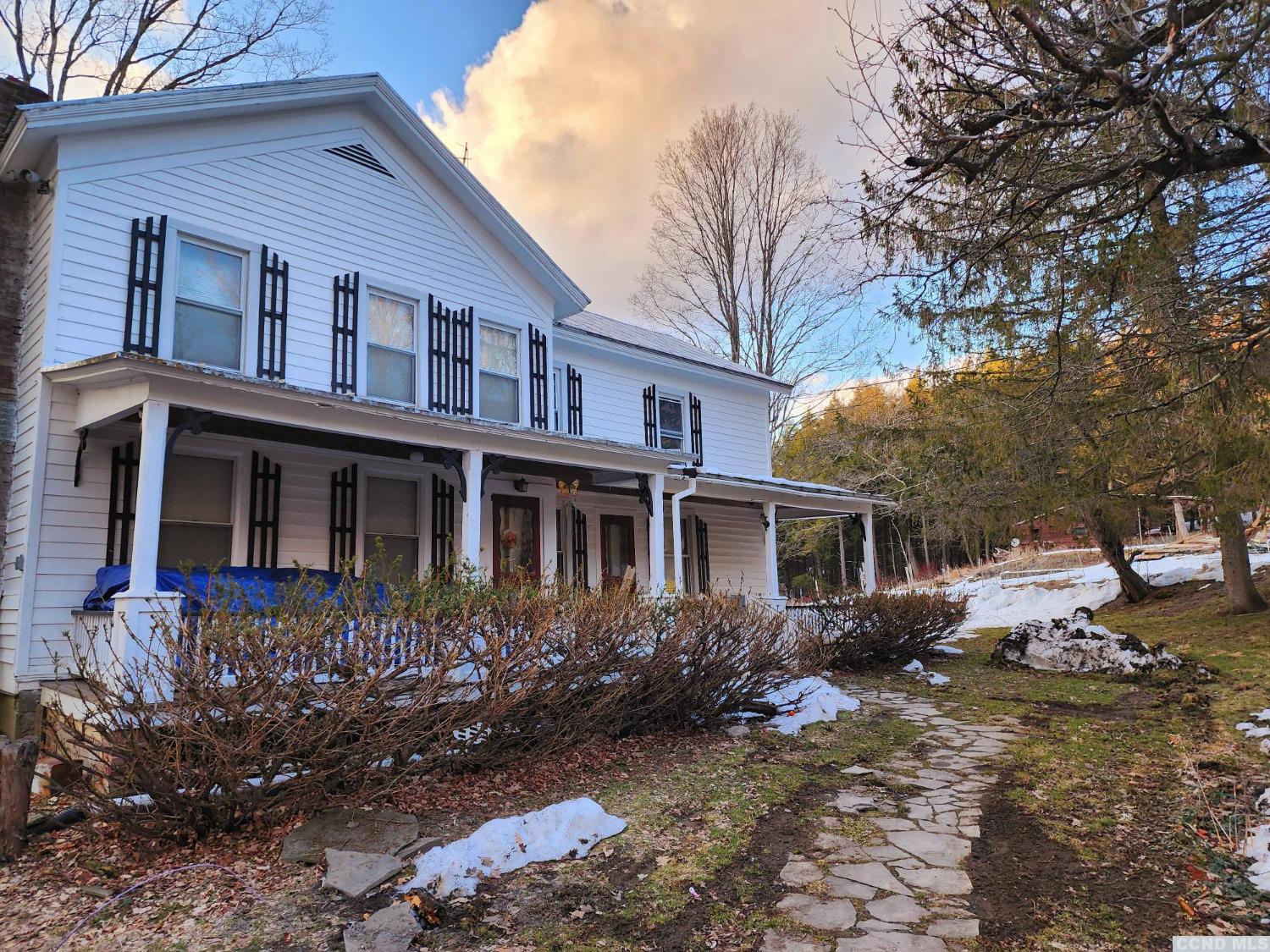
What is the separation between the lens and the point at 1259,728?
6.07m

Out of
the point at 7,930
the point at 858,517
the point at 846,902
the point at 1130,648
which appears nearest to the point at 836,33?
the point at 846,902

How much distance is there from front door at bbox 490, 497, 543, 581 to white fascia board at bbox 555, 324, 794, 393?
273 cm

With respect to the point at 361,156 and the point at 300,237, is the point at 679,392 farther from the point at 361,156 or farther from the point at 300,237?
the point at 300,237

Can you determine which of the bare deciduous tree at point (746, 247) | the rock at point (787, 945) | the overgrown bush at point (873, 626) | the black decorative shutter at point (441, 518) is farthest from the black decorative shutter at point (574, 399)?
the bare deciduous tree at point (746, 247)

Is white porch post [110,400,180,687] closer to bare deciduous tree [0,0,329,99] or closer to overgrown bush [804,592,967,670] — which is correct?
overgrown bush [804,592,967,670]

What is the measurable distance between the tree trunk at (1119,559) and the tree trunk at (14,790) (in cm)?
1512

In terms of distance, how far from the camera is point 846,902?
3285mm

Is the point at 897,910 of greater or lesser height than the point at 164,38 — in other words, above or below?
below

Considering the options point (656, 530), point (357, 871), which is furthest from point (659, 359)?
point (357, 871)

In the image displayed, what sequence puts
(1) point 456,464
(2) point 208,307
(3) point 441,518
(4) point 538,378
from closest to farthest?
1. (2) point 208,307
2. (1) point 456,464
3. (3) point 441,518
4. (4) point 538,378

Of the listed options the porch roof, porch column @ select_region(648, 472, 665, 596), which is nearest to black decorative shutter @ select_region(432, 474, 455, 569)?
the porch roof

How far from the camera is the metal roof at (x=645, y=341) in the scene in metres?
12.6

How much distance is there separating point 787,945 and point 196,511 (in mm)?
7058

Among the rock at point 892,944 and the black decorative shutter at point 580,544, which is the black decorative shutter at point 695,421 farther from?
the rock at point 892,944
